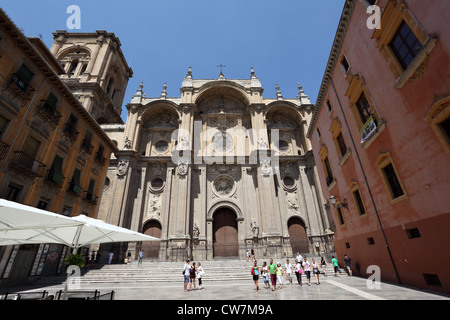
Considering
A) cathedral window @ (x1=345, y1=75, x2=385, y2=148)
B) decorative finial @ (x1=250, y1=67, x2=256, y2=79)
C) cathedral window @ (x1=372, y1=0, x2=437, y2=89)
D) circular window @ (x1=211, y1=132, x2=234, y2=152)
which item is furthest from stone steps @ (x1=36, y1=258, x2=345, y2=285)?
decorative finial @ (x1=250, y1=67, x2=256, y2=79)

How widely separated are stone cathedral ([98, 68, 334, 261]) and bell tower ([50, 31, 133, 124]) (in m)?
4.49

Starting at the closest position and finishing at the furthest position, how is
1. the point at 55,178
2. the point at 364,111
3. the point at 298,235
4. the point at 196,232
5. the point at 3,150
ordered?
the point at 3,150 → the point at 364,111 → the point at 55,178 → the point at 196,232 → the point at 298,235

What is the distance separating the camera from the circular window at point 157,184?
25947 mm

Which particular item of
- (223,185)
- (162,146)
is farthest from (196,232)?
(162,146)

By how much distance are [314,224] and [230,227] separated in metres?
9.21

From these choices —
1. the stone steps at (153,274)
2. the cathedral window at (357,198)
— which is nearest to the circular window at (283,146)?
the stone steps at (153,274)

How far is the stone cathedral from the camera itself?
73.4 ft

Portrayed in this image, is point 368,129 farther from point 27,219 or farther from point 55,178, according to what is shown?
point 55,178

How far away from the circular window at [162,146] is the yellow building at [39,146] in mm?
9512

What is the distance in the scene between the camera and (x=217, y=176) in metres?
26.7

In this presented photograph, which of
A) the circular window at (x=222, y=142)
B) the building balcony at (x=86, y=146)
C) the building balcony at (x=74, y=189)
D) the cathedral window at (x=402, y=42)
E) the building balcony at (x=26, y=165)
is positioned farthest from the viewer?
the circular window at (x=222, y=142)

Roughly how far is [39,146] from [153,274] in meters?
11.2

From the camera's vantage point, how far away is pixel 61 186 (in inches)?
576

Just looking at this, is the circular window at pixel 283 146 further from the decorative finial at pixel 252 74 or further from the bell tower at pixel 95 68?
the bell tower at pixel 95 68
